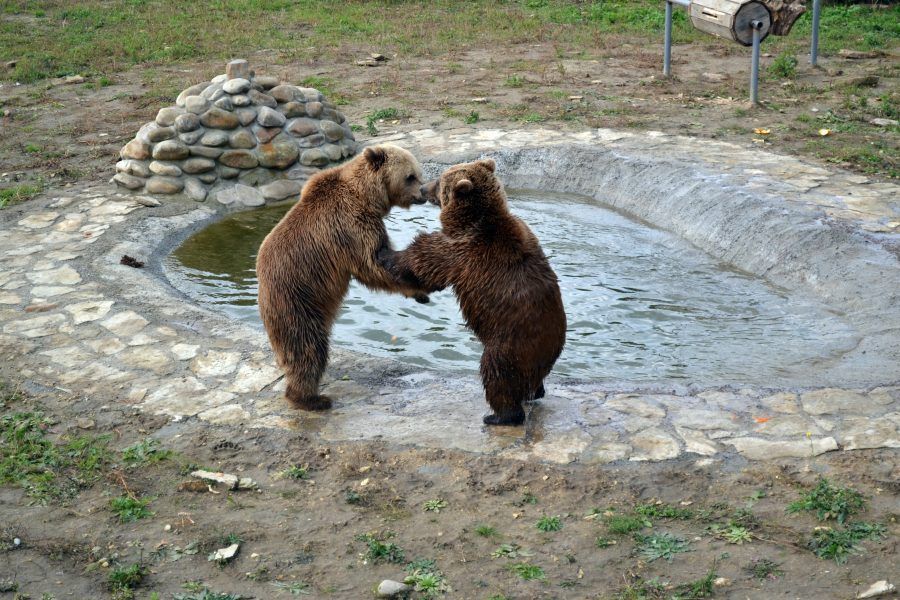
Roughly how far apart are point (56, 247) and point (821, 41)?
11.8 m

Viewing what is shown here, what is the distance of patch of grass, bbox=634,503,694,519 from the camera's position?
13.0 feet

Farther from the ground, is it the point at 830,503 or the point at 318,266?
the point at 318,266

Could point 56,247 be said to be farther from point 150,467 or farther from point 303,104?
point 150,467

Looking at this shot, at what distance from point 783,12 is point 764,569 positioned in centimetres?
907

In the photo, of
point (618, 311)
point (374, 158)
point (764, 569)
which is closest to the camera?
point (764, 569)

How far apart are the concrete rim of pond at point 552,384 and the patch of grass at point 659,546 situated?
0.71 metres

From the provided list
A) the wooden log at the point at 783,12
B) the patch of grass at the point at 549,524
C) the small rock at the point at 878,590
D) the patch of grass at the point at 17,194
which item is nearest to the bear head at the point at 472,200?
the patch of grass at the point at 549,524

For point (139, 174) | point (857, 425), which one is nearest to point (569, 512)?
point (857, 425)

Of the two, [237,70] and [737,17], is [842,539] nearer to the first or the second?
[237,70]

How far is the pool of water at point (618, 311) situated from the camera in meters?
5.88

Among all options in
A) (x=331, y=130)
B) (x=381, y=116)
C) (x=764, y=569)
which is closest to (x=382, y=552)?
(x=764, y=569)

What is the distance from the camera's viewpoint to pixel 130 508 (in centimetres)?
421

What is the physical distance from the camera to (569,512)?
4070 millimetres

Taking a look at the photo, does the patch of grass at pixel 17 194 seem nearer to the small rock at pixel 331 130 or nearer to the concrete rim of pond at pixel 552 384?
the concrete rim of pond at pixel 552 384
